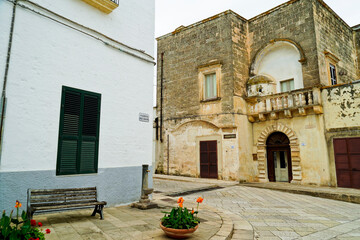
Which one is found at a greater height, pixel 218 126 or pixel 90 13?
pixel 90 13

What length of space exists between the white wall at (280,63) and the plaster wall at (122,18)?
8247 millimetres

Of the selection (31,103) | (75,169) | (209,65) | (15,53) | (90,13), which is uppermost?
(209,65)

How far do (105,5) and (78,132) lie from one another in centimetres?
342

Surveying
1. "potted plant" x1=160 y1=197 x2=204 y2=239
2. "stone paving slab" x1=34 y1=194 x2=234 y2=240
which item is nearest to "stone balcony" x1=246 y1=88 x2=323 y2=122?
"stone paving slab" x1=34 y1=194 x2=234 y2=240

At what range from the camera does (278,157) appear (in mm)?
12867

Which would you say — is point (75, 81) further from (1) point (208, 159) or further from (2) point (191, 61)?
(2) point (191, 61)

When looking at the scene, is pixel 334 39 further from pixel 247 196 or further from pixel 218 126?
pixel 247 196

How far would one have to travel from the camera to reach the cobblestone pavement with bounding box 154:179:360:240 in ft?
15.7

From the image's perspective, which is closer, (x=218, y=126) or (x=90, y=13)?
(x=90, y=13)

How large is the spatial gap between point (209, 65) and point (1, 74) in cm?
1115

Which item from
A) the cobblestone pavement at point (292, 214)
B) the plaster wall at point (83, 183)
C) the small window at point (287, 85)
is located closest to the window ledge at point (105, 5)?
the plaster wall at point (83, 183)

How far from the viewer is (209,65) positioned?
14.3 meters

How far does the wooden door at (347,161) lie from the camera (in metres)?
10.1

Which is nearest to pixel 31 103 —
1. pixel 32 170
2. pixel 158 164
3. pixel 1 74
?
pixel 1 74
